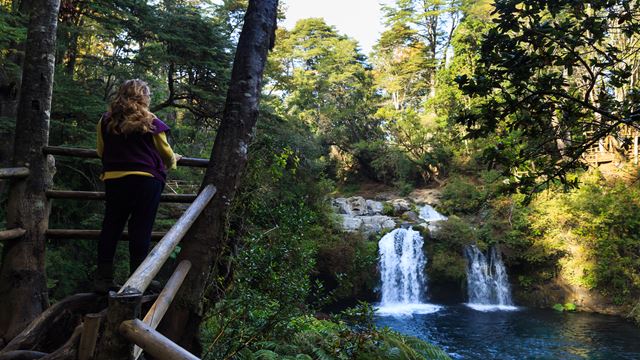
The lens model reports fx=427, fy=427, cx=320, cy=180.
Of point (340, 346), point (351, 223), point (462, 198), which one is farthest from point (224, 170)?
point (462, 198)

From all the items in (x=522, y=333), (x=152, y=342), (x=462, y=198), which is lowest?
(x=522, y=333)

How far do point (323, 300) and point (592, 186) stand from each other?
1540cm

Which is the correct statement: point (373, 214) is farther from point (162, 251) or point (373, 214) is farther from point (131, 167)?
point (162, 251)

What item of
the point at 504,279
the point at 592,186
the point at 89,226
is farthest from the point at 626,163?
the point at 89,226

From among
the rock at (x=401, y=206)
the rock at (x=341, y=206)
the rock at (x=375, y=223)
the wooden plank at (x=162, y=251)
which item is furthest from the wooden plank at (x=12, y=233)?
the rock at (x=401, y=206)

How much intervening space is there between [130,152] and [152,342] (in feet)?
4.62

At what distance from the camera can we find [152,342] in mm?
1643

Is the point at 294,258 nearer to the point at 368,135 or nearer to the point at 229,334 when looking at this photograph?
the point at 229,334

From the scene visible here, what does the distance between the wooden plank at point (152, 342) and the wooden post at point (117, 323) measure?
0.03 m

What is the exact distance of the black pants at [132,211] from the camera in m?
2.67

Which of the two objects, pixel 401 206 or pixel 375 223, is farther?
pixel 401 206

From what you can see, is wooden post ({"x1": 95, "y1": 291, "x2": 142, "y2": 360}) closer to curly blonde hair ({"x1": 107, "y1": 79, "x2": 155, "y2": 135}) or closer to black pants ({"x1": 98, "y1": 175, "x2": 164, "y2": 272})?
black pants ({"x1": 98, "y1": 175, "x2": 164, "y2": 272})

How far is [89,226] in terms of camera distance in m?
6.92

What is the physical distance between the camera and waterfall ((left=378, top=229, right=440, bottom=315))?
16031 mm
